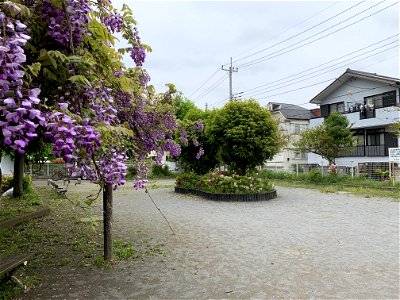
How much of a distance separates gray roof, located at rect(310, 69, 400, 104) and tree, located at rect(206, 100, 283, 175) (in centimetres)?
1320

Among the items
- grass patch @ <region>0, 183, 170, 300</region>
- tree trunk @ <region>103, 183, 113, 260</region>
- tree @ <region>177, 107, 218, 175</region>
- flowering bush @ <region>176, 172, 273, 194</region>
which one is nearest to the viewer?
grass patch @ <region>0, 183, 170, 300</region>

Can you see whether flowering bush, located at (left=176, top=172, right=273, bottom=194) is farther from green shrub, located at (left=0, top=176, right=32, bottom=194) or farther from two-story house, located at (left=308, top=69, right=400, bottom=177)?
two-story house, located at (left=308, top=69, right=400, bottom=177)

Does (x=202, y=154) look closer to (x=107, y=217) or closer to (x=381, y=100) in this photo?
(x=107, y=217)

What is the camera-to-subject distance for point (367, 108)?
24297 mm

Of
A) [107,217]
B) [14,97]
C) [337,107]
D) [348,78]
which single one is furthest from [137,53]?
[337,107]

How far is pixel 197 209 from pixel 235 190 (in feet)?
8.86

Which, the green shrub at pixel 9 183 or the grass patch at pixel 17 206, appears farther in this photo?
the green shrub at pixel 9 183

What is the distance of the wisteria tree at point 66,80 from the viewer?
6.09 feet

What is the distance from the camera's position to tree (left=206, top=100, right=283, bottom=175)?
13.5m

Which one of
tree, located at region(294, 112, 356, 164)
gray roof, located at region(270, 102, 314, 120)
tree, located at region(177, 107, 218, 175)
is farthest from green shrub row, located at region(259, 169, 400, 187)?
gray roof, located at region(270, 102, 314, 120)

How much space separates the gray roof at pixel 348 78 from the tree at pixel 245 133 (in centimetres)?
1320

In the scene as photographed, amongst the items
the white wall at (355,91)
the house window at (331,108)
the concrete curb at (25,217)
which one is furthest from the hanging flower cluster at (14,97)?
the house window at (331,108)

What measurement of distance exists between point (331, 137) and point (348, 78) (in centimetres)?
965

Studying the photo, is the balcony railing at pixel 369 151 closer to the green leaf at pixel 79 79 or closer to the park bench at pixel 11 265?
the park bench at pixel 11 265
